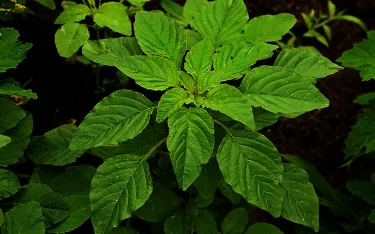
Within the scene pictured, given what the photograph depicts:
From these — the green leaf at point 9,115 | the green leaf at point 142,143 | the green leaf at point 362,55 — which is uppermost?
the green leaf at point 362,55

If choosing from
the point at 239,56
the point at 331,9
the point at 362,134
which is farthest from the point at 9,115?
the point at 331,9

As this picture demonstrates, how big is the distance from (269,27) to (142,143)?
716 millimetres

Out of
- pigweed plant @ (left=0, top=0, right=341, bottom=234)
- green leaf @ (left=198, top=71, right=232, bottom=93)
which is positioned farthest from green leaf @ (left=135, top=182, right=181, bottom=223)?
green leaf @ (left=198, top=71, right=232, bottom=93)

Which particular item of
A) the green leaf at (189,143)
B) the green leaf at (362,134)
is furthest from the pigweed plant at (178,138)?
the green leaf at (362,134)

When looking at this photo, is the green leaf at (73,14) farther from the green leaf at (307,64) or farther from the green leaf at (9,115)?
the green leaf at (307,64)

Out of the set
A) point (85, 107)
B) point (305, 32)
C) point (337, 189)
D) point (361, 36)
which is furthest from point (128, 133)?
point (361, 36)

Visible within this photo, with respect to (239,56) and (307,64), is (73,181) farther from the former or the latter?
(307,64)

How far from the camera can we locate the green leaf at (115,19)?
5.98ft

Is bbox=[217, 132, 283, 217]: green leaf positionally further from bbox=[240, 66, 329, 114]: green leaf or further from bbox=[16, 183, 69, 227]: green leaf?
bbox=[16, 183, 69, 227]: green leaf

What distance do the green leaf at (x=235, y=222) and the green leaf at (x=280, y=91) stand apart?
48cm

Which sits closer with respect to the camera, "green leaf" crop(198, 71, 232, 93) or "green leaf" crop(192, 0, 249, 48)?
"green leaf" crop(198, 71, 232, 93)

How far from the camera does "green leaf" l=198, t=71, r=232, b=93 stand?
152cm

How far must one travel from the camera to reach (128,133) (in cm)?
143

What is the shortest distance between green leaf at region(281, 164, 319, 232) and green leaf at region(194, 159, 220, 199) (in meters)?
0.23
